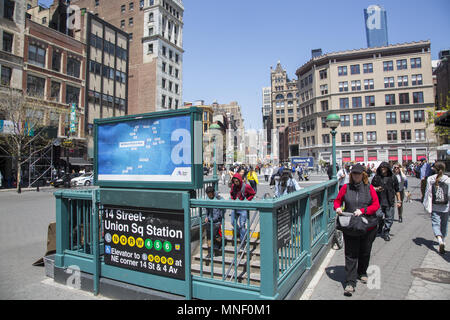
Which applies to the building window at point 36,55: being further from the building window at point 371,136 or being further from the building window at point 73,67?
the building window at point 371,136

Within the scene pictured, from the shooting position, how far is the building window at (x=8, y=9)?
27.9 m

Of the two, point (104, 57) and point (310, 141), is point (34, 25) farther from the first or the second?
point (310, 141)

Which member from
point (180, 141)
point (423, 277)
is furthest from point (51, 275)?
point (423, 277)

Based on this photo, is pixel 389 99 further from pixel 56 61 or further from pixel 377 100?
pixel 56 61

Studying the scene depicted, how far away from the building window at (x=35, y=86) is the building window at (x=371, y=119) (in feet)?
199

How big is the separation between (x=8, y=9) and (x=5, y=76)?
22.6 ft

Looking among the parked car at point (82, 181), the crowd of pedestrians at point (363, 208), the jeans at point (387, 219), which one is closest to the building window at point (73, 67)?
the parked car at point (82, 181)

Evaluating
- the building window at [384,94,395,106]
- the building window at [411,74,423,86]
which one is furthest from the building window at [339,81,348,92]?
the building window at [411,74,423,86]

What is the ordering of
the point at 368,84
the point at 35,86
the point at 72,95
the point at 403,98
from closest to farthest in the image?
the point at 35,86 → the point at 72,95 → the point at 403,98 → the point at 368,84

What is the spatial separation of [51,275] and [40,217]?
753 centimetres

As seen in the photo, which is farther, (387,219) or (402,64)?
(402,64)

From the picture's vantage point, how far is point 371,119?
62.4m

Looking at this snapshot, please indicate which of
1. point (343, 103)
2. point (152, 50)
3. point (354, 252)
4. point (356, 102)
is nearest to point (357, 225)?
point (354, 252)

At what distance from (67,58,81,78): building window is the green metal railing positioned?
1456 inches
